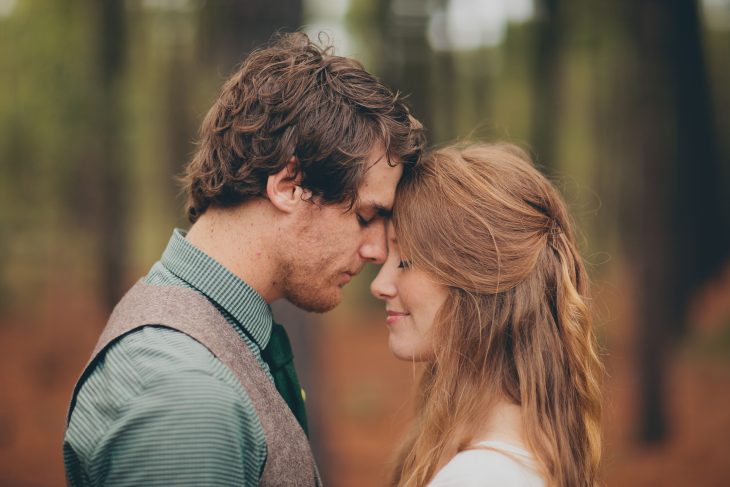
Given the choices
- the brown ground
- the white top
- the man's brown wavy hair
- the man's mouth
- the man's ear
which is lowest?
the brown ground

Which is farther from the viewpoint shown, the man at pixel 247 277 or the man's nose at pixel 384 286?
the man's nose at pixel 384 286

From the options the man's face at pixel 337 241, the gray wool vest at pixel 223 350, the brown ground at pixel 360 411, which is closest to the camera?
the gray wool vest at pixel 223 350

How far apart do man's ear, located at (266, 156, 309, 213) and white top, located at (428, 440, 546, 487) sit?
1098mm

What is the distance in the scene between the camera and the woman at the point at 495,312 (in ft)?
7.80

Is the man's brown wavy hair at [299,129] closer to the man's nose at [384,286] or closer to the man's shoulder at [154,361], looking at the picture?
the man's nose at [384,286]

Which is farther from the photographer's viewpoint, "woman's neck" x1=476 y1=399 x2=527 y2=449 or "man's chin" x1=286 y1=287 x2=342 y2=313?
"man's chin" x1=286 y1=287 x2=342 y2=313

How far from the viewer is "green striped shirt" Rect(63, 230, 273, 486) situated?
171 cm

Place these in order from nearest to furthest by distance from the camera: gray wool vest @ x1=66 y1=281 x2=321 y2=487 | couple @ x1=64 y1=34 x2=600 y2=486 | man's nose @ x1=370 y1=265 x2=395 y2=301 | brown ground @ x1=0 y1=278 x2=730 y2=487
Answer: gray wool vest @ x1=66 y1=281 x2=321 y2=487
couple @ x1=64 y1=34 x2=600 y2=486
man's nose @ x1=370 y1=265 x2=395 y2=301
brown ground @ x1=0 y1=278 x2=730 y2=487

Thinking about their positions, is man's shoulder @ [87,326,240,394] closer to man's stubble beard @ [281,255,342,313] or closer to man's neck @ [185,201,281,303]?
man's neck @ [185,201,281,303]

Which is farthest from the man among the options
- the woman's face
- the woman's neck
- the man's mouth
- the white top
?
the woman's neck

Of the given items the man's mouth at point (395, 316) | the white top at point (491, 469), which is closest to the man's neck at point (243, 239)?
the man's mouth at point (395, 316)

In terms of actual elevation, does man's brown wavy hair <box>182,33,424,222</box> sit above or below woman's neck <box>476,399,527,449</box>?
above

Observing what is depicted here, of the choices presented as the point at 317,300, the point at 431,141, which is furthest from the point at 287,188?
the point at 431,141

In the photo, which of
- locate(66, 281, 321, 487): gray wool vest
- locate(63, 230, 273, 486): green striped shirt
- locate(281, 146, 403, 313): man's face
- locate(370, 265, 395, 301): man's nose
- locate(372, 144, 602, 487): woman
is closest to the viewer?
locate(63, 230, 273, 486): green striped shirt
